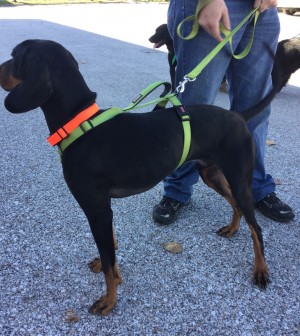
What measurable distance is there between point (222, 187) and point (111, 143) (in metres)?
1.05

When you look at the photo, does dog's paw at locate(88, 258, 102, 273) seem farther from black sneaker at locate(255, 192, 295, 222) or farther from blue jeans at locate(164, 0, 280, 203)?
black sneaker at locate(255, 192, 295, 222)

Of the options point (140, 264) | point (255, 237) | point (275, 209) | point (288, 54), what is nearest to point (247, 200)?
point (255, 237)

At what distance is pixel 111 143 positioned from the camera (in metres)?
1.95

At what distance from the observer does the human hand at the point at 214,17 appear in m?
2.09

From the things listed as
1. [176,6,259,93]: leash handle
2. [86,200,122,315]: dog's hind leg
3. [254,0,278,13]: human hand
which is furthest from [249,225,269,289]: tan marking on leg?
[254,0,278,13]: human hand

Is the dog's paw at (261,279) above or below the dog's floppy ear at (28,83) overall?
below

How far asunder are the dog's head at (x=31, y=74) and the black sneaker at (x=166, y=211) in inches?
54.4

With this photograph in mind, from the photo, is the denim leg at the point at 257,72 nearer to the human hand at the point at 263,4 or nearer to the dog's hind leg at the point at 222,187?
the human hand at the point at 263,4

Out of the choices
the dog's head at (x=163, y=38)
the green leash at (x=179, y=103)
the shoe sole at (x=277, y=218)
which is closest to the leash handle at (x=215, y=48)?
the green leash at (x=179, y=103)

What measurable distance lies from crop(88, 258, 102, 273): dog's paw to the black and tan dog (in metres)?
0.17

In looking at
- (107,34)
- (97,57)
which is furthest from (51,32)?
(97,57)

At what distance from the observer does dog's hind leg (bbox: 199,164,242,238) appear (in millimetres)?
2607

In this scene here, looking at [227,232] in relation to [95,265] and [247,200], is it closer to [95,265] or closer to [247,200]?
[247,200]

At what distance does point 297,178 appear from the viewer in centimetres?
357
